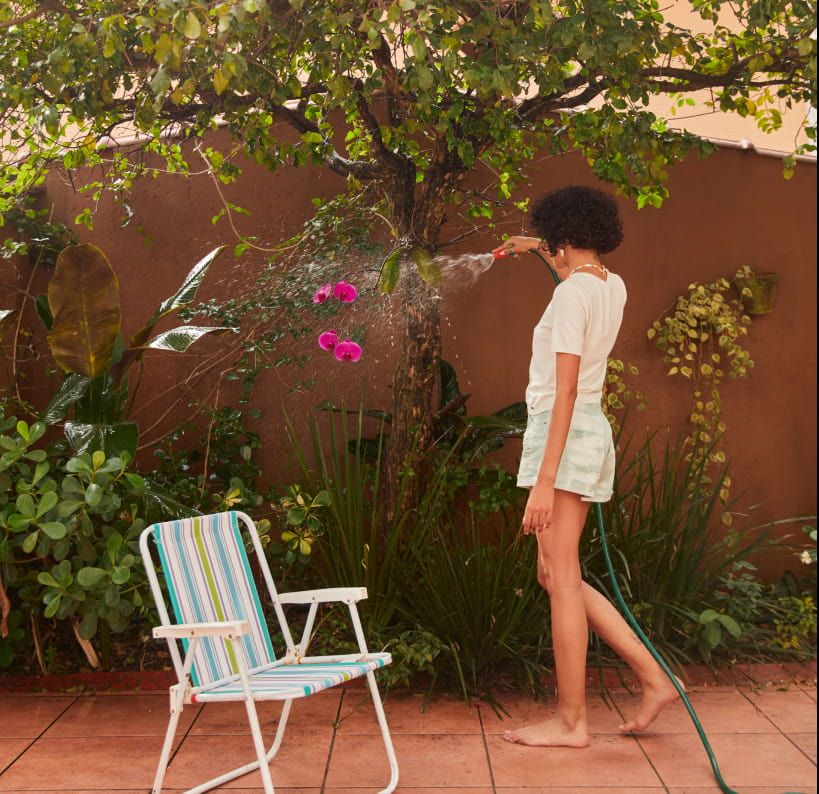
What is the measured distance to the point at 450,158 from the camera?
4344mm

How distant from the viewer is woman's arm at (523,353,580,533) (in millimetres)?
3229

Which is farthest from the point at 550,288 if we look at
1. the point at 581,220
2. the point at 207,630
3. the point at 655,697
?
the point at 207,630

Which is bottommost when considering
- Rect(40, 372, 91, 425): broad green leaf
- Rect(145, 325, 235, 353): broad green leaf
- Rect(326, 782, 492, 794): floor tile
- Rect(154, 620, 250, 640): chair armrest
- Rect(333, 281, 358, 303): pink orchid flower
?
Rect(326, 782, 492, 794): floor tile

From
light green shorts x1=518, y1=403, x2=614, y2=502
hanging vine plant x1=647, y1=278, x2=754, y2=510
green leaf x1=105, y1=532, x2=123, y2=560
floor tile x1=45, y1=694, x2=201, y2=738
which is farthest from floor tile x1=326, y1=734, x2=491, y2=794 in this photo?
hanging vine plant x1=647, y1=278, x2=754, y2=510

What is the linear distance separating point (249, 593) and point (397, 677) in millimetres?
843

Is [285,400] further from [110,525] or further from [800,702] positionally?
[800,702]

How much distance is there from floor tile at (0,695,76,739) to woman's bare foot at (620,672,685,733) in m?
2.19

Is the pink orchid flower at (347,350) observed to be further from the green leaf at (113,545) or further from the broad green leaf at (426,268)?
the green leaf at (113,545)

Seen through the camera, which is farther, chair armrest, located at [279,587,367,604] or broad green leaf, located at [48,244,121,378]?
broad green leaf, located at [48,244,121,378]

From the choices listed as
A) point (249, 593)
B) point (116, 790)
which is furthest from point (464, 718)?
point (116, 790)

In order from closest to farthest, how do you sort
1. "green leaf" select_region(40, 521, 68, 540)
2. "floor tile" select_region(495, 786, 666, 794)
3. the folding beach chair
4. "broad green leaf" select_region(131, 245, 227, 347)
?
the folding beach chair < "floor tile" select_region(495, 786, 666, 794) < "green leaf" select_region(40, 521, 68, 540) < "broad green leaf" select_region(131, 245, 227, 347)

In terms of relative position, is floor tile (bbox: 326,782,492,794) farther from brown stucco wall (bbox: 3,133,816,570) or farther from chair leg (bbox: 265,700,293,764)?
brown stucco wall (bbox: 3,133,816,570)

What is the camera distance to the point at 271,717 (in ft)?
12.6

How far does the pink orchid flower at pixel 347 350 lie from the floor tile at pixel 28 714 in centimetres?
181
